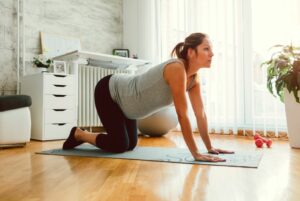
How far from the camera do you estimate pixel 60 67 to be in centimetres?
316

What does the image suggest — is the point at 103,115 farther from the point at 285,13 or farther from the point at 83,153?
the point at 285,13

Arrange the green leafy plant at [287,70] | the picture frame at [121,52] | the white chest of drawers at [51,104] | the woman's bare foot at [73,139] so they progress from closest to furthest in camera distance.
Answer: the woman's bare foot at [73,139] < the green leafy plant at [287,70] < the white chest of drawers at [51,104] < the picture frame at [121,52]

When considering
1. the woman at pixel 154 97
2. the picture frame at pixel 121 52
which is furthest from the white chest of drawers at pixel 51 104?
the picture frame at pixel 121 52

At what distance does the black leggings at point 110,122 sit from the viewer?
197cm

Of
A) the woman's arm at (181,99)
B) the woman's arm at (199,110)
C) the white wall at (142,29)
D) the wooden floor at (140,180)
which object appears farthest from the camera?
the white wall at (142,29)

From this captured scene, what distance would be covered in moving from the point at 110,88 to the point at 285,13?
6.81ft

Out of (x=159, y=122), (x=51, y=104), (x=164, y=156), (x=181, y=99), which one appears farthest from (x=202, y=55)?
(x=51, y=104)

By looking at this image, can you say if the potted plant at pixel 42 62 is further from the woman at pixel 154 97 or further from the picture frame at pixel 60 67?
the woman at pixel 154 97

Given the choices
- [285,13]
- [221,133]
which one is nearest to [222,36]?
[285,13]

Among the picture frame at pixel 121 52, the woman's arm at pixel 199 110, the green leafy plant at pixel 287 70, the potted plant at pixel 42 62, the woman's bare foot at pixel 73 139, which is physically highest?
the picture frame at pixel 121 52

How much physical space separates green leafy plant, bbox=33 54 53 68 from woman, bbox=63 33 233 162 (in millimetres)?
1341

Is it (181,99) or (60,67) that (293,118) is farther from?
(60,67)

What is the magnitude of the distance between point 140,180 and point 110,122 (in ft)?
2.28

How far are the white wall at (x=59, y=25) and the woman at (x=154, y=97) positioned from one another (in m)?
1.50
